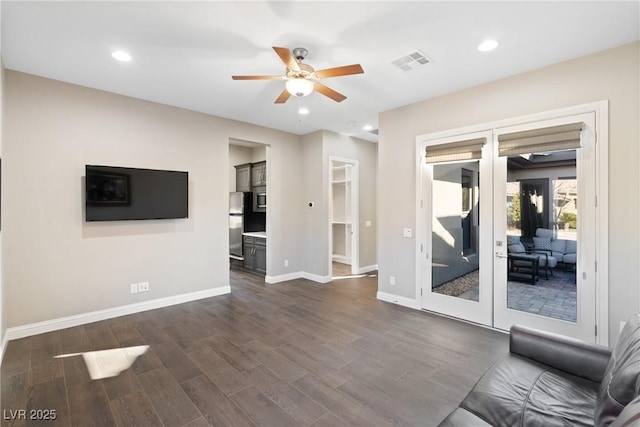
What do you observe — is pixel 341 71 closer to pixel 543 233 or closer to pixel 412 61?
pixel 412 61

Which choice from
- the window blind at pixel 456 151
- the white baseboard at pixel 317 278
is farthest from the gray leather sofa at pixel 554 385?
the white baseboard at pixel 317 278

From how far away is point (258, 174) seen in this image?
6.81 meters

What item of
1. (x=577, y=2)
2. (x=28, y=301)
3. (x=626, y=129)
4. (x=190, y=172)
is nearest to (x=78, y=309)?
(x=28, y=301)

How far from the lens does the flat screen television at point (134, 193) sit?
3709 millimetres

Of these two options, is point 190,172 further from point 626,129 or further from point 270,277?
point 626,129

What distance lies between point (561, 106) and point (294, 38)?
2.88m

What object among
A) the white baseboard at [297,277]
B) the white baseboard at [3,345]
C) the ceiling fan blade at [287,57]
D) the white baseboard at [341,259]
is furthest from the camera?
the white baseboard at [341,259]

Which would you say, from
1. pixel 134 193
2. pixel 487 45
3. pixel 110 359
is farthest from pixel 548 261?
pixel 134 193

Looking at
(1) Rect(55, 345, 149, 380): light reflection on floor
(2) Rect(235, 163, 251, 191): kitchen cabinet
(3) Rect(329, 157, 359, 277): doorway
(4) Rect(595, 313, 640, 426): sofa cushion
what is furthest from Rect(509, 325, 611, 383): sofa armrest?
(2) Rect(235, 163, 251, 191): kitchen cabinet

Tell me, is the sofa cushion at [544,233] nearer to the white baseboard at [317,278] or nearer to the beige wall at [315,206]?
the beige wall at [315,206]

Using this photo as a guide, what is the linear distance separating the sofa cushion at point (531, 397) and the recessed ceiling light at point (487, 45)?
8.98ft

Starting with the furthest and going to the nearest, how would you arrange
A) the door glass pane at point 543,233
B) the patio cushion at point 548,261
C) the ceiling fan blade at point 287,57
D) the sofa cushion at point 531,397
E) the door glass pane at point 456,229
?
the door glass pane at point 456,229 < the patio cushion at point 548,261 < the door glass pane at point 543,233 < the ceiling fan blade at point 287,57 < the sofa cushion at point 531,397

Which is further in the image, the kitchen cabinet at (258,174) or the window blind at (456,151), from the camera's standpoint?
the kitchen cabinet at (258,174)

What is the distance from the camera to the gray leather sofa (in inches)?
48.9
